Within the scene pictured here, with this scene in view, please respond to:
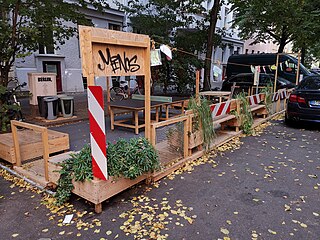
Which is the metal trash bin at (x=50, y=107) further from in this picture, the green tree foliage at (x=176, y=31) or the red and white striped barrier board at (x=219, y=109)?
the green tree foliage at (x=176, y=31)

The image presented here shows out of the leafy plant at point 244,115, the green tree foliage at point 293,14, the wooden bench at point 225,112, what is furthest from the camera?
the green tree foliage at point 293,14

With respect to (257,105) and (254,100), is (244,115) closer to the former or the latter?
(254,100)

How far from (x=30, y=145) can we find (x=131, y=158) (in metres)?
2.14

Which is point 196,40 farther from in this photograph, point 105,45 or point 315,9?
Result: point 105,45

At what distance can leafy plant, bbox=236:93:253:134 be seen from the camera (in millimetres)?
6574

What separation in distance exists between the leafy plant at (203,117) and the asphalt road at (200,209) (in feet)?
1.98

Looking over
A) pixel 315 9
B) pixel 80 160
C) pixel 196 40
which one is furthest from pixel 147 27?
pixel 80 160

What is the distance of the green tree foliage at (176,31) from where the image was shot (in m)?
12.6

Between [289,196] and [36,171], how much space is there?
147 inches

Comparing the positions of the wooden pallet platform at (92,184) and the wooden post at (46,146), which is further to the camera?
the wooden post at (46,146)

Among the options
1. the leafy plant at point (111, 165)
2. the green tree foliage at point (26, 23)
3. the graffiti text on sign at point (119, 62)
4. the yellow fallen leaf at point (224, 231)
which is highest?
the green tree foliage at point (26, 23)

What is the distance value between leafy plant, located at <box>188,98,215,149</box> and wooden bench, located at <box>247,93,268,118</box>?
2497mm

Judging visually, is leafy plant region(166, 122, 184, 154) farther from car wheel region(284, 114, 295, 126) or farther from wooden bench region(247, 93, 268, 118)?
car wheel region(284, 114, 295, 126)

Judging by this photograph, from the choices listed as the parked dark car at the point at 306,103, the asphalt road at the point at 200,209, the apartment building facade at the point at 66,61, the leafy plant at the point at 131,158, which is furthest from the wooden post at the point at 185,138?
the apartment building facade at the point at 66,61
